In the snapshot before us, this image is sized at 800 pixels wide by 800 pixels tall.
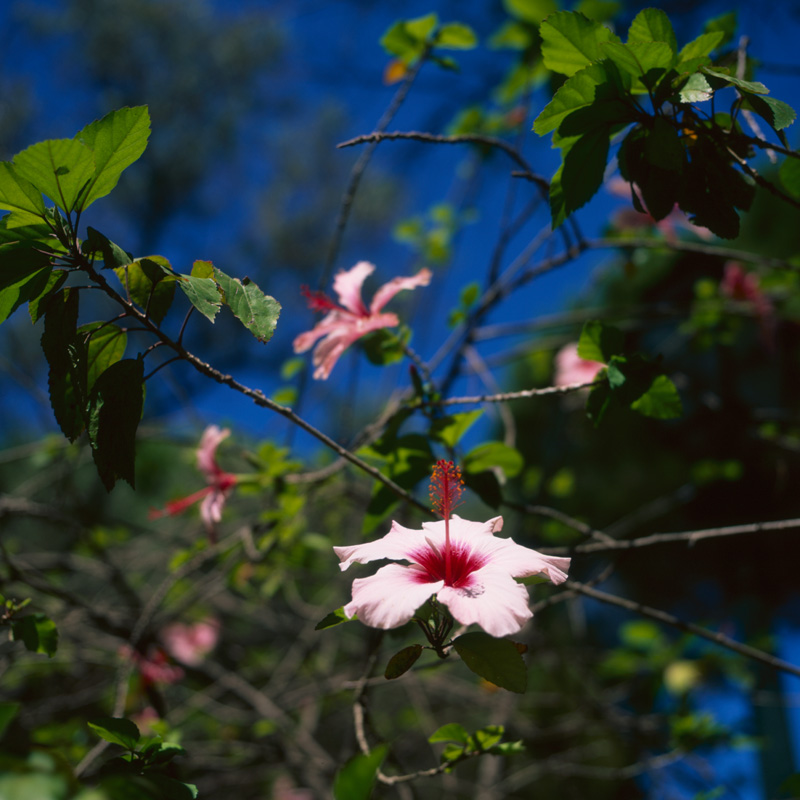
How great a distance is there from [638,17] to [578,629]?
6.51 ft

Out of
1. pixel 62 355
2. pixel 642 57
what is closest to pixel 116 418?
pixel 62 355

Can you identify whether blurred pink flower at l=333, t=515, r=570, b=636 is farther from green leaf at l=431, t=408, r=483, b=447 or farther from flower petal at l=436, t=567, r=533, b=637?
green leaf at l=431, t=408, r=483, b=447

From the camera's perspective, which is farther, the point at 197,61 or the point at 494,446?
the point at 197,61

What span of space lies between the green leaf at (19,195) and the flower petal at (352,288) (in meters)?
0.52

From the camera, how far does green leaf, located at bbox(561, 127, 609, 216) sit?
29.6 inches

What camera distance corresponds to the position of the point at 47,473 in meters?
1.96

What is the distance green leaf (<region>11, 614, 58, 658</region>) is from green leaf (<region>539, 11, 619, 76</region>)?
1.01m

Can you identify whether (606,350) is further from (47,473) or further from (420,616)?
(47,473)

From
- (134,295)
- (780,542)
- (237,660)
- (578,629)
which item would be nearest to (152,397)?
(237,660)

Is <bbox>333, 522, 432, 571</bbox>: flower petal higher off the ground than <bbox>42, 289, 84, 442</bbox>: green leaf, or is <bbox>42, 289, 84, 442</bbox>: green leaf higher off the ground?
<bbox>42, 289, 84, 442</bbox>: green leaf

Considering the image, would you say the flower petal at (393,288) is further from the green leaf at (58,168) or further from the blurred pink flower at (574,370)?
the blurred pink flower at (574,370)

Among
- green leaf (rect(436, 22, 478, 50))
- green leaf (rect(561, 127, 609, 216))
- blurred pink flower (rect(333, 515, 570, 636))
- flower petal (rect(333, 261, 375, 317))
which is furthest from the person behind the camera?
green leaf (rect(436, 22, 478, 50))

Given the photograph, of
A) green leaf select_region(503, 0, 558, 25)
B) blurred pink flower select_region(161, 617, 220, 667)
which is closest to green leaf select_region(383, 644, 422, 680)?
green leaf select_region(503, 0, 558, 25)

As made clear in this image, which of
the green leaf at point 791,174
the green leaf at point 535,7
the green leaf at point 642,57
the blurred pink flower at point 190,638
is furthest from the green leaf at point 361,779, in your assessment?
the blurred pink flower at point 190,638
